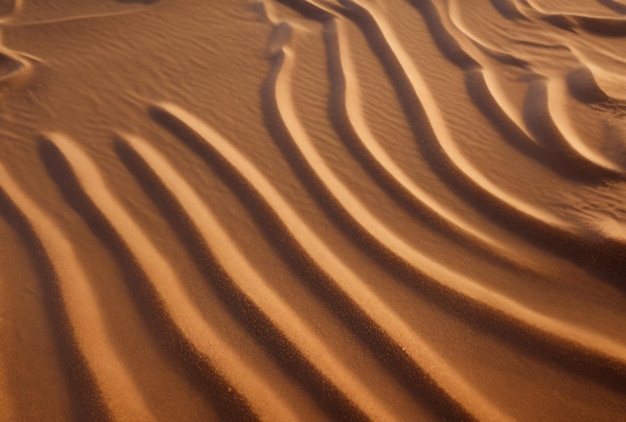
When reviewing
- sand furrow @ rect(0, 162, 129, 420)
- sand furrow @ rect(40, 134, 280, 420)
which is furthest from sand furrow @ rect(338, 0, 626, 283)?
sand furrow @ rect(0, 162, 129, 420)

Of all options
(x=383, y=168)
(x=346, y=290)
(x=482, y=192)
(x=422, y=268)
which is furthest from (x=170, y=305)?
(x=482, y=192)

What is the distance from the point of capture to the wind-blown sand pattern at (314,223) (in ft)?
3.45

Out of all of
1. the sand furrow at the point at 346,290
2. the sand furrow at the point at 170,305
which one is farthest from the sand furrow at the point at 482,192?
the sand furrow at the point at 170,305

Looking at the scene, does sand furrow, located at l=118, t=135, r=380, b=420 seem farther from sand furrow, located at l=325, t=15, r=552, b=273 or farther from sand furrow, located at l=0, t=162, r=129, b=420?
sand furrow, located at l=325, t=15, r=552, b=273

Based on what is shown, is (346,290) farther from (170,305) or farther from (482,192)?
(482,192)

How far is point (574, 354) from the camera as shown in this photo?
3.54ft

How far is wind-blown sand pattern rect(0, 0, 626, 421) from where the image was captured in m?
1.05

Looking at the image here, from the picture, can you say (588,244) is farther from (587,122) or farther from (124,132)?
(124,132)

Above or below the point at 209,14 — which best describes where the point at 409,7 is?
above

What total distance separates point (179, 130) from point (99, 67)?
63 cm

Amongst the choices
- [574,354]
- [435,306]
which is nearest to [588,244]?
[574,354]

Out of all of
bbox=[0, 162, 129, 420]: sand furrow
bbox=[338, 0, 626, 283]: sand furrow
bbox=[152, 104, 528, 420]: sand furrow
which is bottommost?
bbox=[0, 162, 129, 420]: sand furrow

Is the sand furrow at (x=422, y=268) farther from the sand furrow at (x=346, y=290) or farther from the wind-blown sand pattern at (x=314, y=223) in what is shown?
the sand furrow at (x=346, y=290)

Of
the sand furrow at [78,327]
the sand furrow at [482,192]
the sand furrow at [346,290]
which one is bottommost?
the sand furrow at [78,327]
